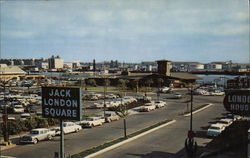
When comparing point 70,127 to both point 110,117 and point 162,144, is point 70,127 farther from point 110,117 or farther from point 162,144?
point 162,144

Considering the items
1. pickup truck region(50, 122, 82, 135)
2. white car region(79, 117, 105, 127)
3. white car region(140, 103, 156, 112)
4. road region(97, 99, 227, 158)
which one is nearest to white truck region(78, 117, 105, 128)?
white car region(79, 117, 105, 127)

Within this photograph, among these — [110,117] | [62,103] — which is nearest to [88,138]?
[110,117]

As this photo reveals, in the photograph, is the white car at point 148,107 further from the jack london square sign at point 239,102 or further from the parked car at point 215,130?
the jack london square sign at point 239,102

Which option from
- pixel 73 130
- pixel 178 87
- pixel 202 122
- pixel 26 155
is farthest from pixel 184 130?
pixel 178 87

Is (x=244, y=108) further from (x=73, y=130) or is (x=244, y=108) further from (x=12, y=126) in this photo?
(x=12, y=126)

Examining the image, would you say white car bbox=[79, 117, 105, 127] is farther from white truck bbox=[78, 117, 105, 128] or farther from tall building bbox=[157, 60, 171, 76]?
tall building bbox=[157, 60, 171, 76]

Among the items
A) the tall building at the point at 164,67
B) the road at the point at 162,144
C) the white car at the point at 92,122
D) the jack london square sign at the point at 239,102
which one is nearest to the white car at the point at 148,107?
the road at the point at 162,144
